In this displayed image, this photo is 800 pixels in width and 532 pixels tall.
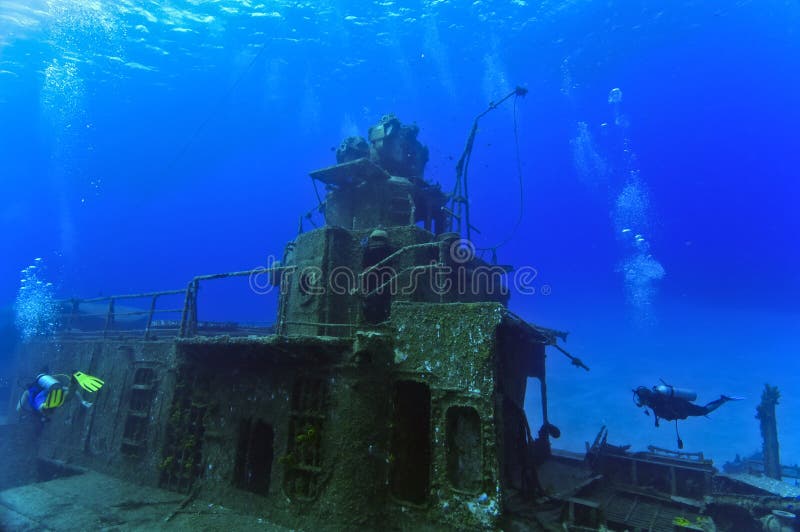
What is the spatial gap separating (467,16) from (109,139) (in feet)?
434

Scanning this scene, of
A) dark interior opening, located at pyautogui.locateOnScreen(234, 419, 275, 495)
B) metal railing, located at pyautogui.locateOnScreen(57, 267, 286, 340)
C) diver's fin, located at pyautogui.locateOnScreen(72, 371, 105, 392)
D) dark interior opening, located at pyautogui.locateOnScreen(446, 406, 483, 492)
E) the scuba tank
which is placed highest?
metal railing, located at pyautogui.locateOnScreen(57, 267, 286, 340)

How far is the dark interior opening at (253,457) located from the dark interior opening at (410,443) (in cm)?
325

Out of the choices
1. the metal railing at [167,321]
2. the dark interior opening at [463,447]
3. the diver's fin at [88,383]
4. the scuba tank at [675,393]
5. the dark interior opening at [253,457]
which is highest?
the metal railing at [167,321]

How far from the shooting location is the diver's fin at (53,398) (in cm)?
955

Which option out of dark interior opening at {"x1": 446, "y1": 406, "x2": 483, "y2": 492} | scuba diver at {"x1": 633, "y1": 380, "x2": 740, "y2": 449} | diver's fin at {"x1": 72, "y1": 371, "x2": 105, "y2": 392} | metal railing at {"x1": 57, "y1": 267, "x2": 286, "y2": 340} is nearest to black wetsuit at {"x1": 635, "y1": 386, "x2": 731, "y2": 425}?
scuba diver at {"x1": 633, "y1": 380, "x2": 740, "y2": 449}

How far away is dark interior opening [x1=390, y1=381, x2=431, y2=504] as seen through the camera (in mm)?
8023

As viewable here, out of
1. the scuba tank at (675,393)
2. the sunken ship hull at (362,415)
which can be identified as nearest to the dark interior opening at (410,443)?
the sunken ship hull at (362,415)

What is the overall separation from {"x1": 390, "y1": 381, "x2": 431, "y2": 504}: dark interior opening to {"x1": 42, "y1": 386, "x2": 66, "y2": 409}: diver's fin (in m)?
9.00

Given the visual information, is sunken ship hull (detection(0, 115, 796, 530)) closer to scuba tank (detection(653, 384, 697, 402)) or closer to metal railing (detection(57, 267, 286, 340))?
metal railing (detection(57, 267, 286, 340))

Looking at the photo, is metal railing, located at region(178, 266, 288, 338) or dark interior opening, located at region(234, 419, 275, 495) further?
Answer: metal railing, located at region(178, 266, 288, 338)

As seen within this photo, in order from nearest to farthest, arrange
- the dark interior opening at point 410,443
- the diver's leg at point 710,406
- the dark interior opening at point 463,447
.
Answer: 1. the dark interior opening at point 463,447
2. the dark interior opening at point 410,443
3. the diver's leg at point 710,406

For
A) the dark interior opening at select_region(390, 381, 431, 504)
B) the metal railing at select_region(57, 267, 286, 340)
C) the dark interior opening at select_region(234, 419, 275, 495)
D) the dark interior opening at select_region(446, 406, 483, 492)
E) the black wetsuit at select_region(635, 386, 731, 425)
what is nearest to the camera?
the dark interior opening at select_region(446, 406, 483, 492)

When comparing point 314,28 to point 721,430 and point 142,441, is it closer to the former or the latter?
point 142,441

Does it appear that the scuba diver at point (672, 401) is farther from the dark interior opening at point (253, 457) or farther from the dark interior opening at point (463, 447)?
the dark interior opening at point (253, 457)
